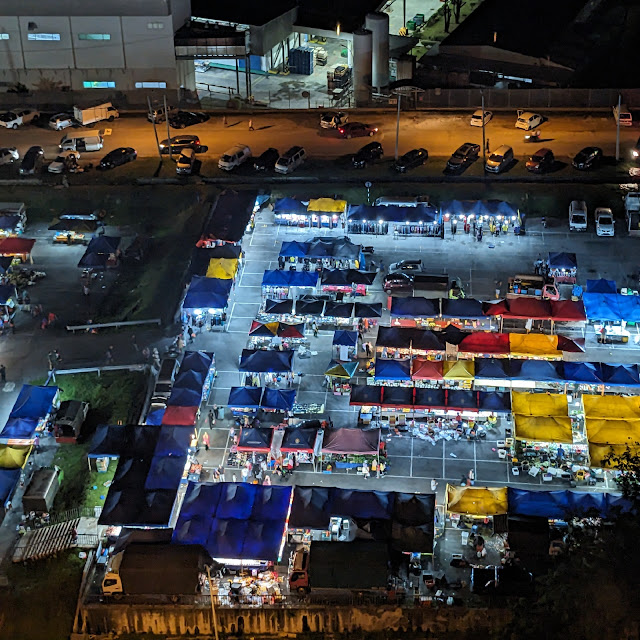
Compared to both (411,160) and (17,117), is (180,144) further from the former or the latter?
(411,160)

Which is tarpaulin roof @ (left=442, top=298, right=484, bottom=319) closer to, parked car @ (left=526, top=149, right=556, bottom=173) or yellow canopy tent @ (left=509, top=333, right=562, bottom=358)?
yellow canopy tent @ (left=509, top=333, right=562, bottom=358)

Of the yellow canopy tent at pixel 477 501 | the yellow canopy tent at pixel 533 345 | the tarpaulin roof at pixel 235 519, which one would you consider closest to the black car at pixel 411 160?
the yellow canopy tent at pixel 533 345

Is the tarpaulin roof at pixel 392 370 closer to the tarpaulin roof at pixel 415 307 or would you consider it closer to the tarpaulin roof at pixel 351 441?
the tarpaulin roof at pixel 415 307

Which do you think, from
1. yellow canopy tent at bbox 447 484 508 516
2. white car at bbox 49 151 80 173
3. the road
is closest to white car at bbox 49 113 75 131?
the road

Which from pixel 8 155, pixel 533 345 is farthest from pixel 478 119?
pixel 8 155

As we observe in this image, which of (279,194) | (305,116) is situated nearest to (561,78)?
(305,116)
